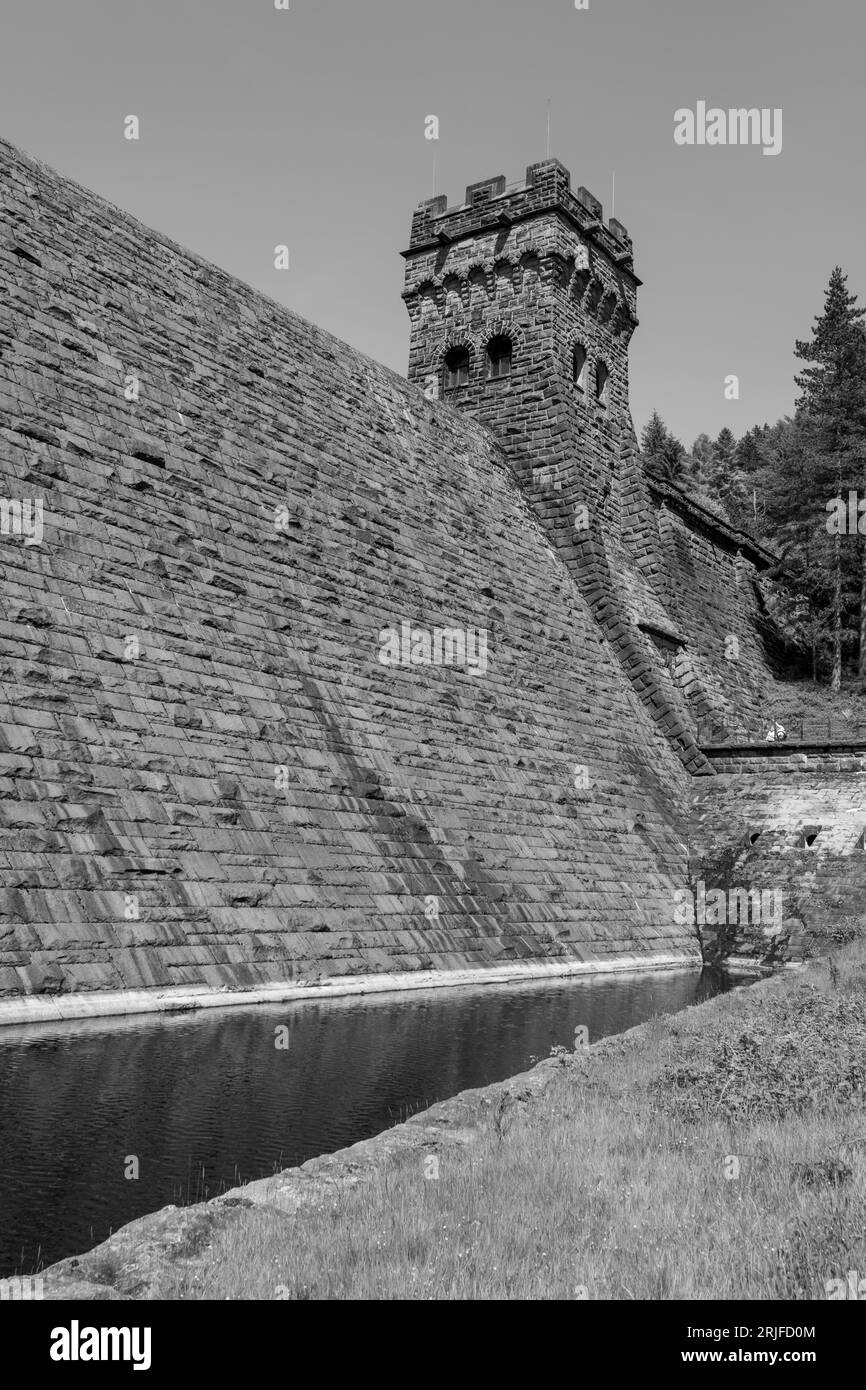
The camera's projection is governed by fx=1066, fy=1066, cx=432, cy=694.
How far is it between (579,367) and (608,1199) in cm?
2994

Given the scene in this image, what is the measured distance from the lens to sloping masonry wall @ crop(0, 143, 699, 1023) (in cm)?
1153

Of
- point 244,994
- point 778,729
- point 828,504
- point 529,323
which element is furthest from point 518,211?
point 244,994

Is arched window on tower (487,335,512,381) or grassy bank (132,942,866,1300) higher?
arched window on tower (487,335,512,381)

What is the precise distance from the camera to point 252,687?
14758 mm

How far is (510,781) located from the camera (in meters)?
19.2

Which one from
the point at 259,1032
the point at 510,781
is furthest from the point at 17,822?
the point at 510,781

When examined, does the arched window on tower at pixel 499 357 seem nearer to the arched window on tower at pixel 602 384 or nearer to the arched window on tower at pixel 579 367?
the arched window on tower at pixel 579 367

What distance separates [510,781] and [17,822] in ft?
33.6

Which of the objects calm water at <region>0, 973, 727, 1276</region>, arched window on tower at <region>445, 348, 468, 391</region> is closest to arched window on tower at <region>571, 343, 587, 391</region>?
arched window on tower at <region>445, 348, 468, 391</region>

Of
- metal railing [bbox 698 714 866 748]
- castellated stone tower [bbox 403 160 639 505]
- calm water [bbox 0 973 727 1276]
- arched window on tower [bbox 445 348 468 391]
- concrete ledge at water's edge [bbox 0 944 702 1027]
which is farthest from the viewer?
arched window on tower [bbox 445 348 468 391]

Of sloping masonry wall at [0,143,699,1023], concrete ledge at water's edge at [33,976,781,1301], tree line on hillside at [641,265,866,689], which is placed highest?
tree line on hillside at [641,265,866,689]

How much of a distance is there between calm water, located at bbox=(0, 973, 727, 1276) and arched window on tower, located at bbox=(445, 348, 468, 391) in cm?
2284

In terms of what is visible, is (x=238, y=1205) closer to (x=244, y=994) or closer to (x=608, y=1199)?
(x=608, y=1199)

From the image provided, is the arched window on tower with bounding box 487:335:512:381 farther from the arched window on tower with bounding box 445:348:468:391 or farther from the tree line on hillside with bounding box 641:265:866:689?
the tree line on hillside with bounding box 641:265:866:689
